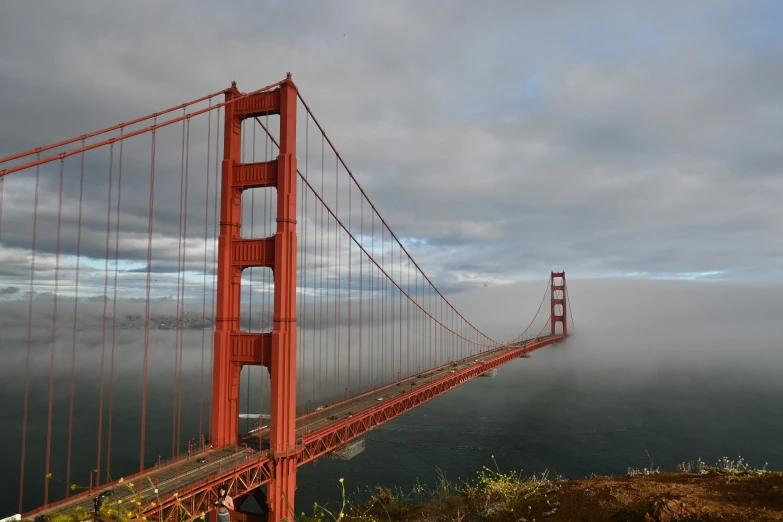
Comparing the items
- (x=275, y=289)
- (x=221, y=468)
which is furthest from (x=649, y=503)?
(x=275, y=289)

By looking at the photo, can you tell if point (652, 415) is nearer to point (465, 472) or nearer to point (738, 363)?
point (465, 472)

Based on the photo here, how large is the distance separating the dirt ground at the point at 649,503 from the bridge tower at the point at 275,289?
1042 cm

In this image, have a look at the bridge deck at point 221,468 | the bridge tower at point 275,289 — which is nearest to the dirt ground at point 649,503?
the bridge deck at point 221,468

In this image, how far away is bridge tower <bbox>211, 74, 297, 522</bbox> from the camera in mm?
17828

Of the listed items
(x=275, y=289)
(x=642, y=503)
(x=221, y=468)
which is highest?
(x=275, y=289)

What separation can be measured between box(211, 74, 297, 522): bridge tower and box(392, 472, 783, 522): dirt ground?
34.2 ft

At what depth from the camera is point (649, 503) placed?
21.3 feet

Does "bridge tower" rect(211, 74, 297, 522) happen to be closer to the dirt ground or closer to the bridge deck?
the bridge deck

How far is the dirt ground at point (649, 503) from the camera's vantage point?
5.98 meters

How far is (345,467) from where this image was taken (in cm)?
3703

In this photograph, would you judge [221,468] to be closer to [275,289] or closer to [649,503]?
[275,289]

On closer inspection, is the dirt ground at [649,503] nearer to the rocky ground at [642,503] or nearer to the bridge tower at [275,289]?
the rocky ground at [642,503]

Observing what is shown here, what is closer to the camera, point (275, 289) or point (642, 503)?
point (642, 503)

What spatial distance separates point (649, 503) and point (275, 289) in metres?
14.5
